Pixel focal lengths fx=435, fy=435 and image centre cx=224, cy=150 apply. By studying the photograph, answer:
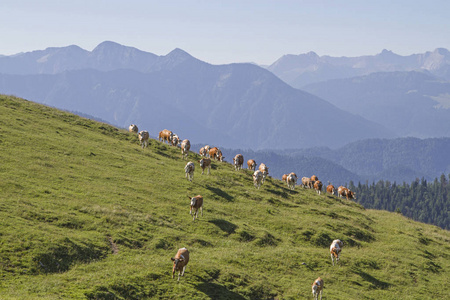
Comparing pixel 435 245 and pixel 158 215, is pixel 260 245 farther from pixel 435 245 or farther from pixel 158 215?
pixel 435 245

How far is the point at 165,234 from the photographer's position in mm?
33031

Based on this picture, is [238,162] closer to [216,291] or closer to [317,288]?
[317,288]

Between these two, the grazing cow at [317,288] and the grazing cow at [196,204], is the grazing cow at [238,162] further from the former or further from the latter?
the grazing cow at [317,288]

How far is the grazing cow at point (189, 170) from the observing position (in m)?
47.9

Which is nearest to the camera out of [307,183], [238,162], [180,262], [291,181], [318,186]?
[180,262]

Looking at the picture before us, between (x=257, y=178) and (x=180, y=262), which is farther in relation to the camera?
(x=257, y=178)

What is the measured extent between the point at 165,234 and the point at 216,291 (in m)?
7.82

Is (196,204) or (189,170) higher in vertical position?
(189,170)

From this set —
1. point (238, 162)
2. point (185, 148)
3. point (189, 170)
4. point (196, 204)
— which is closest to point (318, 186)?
point (238, 162)

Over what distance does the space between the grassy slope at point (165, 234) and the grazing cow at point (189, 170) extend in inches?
38.7

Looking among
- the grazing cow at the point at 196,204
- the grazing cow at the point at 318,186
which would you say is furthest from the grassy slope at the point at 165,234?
the grazing cow at the point at 318,186

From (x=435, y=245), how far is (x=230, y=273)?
31606 mm

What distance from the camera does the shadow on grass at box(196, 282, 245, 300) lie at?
26.2m

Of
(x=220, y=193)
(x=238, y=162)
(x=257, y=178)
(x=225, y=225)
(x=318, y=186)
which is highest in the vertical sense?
(x=238, y=162)
